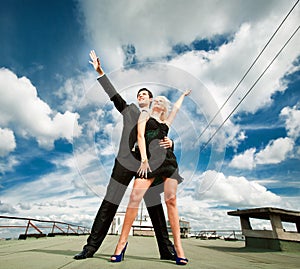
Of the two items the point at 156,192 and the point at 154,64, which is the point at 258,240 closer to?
the point at 156,192

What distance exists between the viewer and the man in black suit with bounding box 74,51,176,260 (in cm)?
221

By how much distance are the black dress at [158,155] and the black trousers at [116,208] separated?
22 centimetres

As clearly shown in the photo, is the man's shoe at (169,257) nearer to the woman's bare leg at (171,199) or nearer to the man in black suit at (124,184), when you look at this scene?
the man in black suit at (124,184)

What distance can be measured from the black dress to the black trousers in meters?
0.22

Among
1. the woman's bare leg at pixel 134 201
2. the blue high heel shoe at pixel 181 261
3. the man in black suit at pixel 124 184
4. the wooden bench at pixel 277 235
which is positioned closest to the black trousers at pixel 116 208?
the man in black suit at pixel 124 184

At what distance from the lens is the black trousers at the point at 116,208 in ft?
7.20

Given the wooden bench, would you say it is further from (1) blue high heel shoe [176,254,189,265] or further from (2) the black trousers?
(1) blue high heel shoe [176,254,189,265]

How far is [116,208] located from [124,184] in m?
→ 0.26

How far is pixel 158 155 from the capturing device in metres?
2.18

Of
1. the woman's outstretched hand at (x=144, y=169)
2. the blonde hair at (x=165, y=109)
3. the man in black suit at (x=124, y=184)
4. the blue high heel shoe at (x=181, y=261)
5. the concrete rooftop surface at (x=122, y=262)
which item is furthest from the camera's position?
the blonde hair at (x=165, y=109)

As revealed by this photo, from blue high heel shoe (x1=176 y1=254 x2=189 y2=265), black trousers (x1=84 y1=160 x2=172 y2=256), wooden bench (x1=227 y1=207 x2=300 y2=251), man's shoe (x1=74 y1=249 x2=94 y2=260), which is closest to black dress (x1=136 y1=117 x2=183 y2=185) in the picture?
black trousers (x1=84 y1=160 x2=172 y2=256)

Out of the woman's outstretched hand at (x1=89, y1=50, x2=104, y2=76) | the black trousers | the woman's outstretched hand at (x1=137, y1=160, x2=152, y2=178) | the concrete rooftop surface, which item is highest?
the woman's outstretched hand at (x1=89, y1=50, x2=104, y2=76)

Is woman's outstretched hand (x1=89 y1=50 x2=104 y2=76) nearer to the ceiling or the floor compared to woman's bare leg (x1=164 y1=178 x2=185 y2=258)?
nearer to the ceiling

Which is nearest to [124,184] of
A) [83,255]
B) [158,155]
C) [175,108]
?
[158,155]
